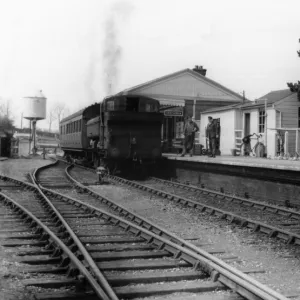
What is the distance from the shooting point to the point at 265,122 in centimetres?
1920

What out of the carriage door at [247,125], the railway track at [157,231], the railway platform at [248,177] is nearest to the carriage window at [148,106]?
the railway platform at [248,177]

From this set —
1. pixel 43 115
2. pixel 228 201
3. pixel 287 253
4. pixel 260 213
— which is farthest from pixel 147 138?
pixel 43 115

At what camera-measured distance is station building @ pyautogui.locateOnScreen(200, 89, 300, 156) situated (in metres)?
19.2

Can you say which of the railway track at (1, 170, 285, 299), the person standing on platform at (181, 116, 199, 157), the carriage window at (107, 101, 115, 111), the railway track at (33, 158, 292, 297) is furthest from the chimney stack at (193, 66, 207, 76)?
the railway track at (1, 170, 285, 299)

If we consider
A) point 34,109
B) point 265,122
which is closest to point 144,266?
point 265,122

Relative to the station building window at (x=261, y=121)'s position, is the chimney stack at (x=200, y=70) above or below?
above

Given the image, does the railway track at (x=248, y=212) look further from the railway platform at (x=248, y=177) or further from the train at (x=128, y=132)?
the train at (x=128, y=132)

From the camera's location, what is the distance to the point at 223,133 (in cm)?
2314

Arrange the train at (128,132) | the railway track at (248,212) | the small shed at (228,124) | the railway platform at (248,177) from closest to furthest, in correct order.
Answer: the railway track at (248,212) → the railway platform at (248,177) → the train at (128,132) → the small shed at (228,124)

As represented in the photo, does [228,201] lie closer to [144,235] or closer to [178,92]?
[144,235]

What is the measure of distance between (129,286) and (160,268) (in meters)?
0.74

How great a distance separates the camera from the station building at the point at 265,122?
19250 millimetres

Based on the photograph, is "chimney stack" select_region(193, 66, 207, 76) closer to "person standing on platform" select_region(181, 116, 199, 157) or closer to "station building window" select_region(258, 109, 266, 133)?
"station building window" select_region(258, 109, 266, 133)

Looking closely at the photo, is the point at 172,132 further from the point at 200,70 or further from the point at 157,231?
the point at 157,231
